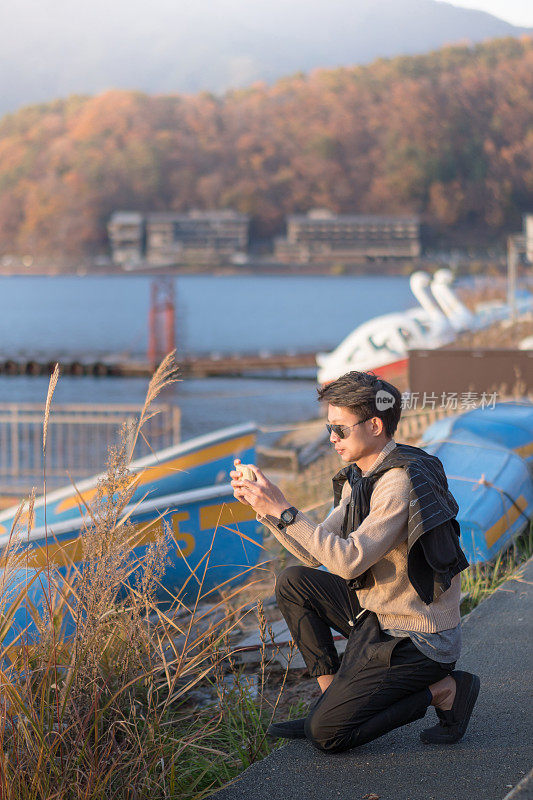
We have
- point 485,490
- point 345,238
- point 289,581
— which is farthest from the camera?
point 345,238

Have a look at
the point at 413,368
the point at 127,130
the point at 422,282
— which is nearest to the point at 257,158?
the point at 127,130

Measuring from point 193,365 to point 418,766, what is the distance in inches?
1359

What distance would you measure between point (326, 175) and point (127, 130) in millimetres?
33796

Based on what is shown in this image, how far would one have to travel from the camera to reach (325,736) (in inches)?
125

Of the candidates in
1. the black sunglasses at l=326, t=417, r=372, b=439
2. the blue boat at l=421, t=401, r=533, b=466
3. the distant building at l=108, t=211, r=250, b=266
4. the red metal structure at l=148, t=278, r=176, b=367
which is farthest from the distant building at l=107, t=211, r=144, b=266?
the black sunglasses at l=326, t=417, r=372, b=439

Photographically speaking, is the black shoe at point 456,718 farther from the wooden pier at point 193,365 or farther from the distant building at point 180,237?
the distant building at point 180,237

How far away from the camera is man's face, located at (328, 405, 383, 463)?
3.22 m

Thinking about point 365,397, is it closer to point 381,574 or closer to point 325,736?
point 381,574

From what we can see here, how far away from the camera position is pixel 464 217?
474ft

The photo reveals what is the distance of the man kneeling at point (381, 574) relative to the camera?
307 cm

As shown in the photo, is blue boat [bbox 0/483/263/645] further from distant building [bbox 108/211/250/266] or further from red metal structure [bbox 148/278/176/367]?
distant building [bbox 108/211/250/266]

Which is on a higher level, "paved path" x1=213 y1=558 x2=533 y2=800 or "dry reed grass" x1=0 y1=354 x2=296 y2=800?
"dry reed grass" x1=0 y1=354 x2=296 y2=800

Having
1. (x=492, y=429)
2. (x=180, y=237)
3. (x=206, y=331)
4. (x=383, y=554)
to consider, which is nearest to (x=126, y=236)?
(x=180, y=237)

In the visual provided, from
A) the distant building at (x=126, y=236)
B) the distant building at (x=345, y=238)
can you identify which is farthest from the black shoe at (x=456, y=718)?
the distant building at (x=126, y=236)
